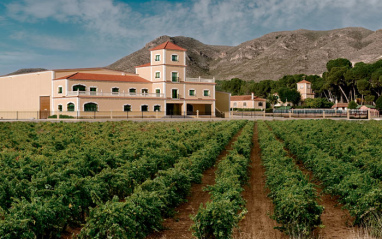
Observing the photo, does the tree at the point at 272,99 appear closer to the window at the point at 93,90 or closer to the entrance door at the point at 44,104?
the window at the point at 93,90

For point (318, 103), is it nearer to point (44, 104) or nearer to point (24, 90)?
point (44, 104)

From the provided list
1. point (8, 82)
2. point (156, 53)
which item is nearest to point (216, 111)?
point (156, 53)

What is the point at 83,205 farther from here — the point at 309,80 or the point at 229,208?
the point at 309,80

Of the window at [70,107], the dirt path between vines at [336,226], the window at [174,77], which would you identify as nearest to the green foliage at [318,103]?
the window at [174,77]

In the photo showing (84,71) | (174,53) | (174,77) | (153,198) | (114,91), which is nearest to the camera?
(153,198)

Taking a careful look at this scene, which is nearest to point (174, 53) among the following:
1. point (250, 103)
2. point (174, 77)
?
point (174, 77)

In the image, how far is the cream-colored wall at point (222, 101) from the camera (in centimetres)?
7769

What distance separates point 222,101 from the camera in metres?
77.9

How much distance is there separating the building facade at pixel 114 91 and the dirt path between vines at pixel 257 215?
47.9 metres

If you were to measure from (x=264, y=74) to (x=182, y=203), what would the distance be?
610 ft

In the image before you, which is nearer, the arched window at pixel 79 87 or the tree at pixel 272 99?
the arched window at pixel 79 87

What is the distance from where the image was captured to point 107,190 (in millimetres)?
10125

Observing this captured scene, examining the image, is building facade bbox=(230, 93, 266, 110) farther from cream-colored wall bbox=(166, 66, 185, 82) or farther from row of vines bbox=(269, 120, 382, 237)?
row of vines bbox=(269, 120, 382, 237)

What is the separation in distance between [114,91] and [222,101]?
2461 centimetres
